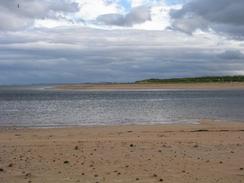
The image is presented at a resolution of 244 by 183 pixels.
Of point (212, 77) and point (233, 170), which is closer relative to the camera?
point (233, 170)

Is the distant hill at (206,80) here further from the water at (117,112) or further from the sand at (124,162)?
the sand at (124,162)

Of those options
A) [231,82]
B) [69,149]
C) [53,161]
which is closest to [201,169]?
[53,161]

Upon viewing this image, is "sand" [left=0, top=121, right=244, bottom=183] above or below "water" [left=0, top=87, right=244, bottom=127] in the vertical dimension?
above

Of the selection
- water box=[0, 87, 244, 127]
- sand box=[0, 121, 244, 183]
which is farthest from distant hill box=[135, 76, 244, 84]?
sand box=[0, 121, 244, 183]

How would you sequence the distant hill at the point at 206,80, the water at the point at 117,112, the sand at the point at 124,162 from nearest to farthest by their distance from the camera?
1. the sand at the point at 124,162
2. the water at the point at 117,112
3. the distant hill at the point at 206,80

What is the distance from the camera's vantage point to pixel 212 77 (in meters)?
162

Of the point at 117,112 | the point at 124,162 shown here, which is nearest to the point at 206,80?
the point at 117,112

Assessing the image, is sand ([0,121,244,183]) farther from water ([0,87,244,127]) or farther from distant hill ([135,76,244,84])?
distant hill ([135,76,244,84])

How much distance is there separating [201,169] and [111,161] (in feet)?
7.82

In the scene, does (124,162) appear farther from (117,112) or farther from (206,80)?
(206,80)

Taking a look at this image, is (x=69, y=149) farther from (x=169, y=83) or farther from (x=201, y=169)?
(x=169, y=83)

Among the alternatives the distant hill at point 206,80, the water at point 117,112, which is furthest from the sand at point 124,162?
the distant hill at point 206,80

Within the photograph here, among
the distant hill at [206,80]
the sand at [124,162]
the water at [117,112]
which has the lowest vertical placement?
the water at [117,112]

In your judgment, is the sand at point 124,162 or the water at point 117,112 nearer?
the sand at point 124,162
